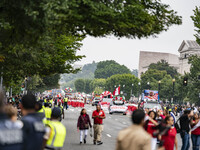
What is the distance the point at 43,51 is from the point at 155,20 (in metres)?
12.6

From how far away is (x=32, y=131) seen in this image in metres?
5.88

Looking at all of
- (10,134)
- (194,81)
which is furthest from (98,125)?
(194,81)

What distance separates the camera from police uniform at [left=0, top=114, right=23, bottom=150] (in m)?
5.26

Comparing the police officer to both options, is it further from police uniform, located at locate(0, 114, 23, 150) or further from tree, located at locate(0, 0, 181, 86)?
tree, located at locate(0, 0, 181, 86)

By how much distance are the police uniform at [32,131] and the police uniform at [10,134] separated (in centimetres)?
16

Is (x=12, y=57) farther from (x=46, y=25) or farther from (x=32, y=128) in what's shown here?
(x=32, y=128)

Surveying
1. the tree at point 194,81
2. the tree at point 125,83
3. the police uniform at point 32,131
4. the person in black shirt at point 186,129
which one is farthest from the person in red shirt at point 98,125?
the tree at point 125,83

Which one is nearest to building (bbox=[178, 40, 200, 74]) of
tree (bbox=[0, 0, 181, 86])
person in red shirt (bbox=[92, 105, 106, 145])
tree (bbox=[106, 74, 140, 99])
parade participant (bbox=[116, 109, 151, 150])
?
tree (bbox=[106, 74, 140, 99])

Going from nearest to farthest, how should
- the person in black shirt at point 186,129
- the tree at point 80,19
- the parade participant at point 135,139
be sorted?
the parade participant at point 135,139, the tree at point 80,19, the person in black shirt at point 186,129

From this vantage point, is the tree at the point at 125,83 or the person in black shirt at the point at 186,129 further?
the tree at the point at 125,83

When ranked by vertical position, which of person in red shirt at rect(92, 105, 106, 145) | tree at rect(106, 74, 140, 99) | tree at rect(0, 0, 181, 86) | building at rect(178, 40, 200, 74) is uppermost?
building at rect(178, 40, 200, 74)

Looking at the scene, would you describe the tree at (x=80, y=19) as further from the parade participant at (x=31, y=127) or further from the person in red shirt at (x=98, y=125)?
the parade participant at (x=31, y=127)

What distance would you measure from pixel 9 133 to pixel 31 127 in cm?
54

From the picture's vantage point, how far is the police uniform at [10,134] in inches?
207
